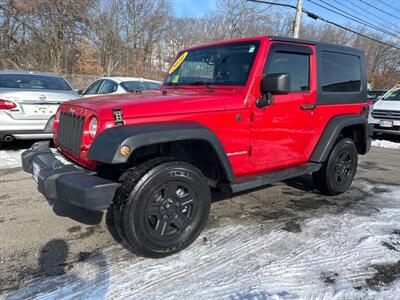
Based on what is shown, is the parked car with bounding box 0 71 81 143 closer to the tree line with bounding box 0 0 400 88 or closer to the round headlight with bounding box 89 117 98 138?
the round headlight with bounding box 89 117 98 138

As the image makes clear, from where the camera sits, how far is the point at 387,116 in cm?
997

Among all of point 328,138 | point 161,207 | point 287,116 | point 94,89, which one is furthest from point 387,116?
point 161,207

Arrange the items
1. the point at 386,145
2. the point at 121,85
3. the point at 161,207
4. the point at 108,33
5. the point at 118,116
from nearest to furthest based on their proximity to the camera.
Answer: the point at 118,116 → the point at 161,207 → the point at 121,85 → the point at 386,145 → the point at 108,33

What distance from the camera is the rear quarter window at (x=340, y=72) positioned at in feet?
14.2

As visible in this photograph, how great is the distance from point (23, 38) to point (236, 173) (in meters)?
28.0

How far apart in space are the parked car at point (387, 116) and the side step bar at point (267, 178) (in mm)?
6464

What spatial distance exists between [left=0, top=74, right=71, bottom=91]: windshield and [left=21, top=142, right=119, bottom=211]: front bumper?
4.25m

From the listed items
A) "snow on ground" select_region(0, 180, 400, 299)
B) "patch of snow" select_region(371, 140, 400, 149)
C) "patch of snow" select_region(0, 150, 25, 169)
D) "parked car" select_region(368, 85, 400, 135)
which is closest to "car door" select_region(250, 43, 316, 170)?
"snow on ground" select_region(0, 180, 400, 299)

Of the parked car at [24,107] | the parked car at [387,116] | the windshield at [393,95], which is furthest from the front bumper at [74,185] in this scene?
the windshield at [393,95]

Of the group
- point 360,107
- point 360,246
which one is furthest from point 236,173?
point 360,107

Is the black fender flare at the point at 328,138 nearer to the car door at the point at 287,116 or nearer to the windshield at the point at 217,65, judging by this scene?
the car door at the point at 287,116

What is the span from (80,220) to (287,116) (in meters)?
2.53

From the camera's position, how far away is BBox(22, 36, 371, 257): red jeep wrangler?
9.19 ft

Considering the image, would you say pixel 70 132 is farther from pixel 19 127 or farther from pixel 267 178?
pixel 19 127
